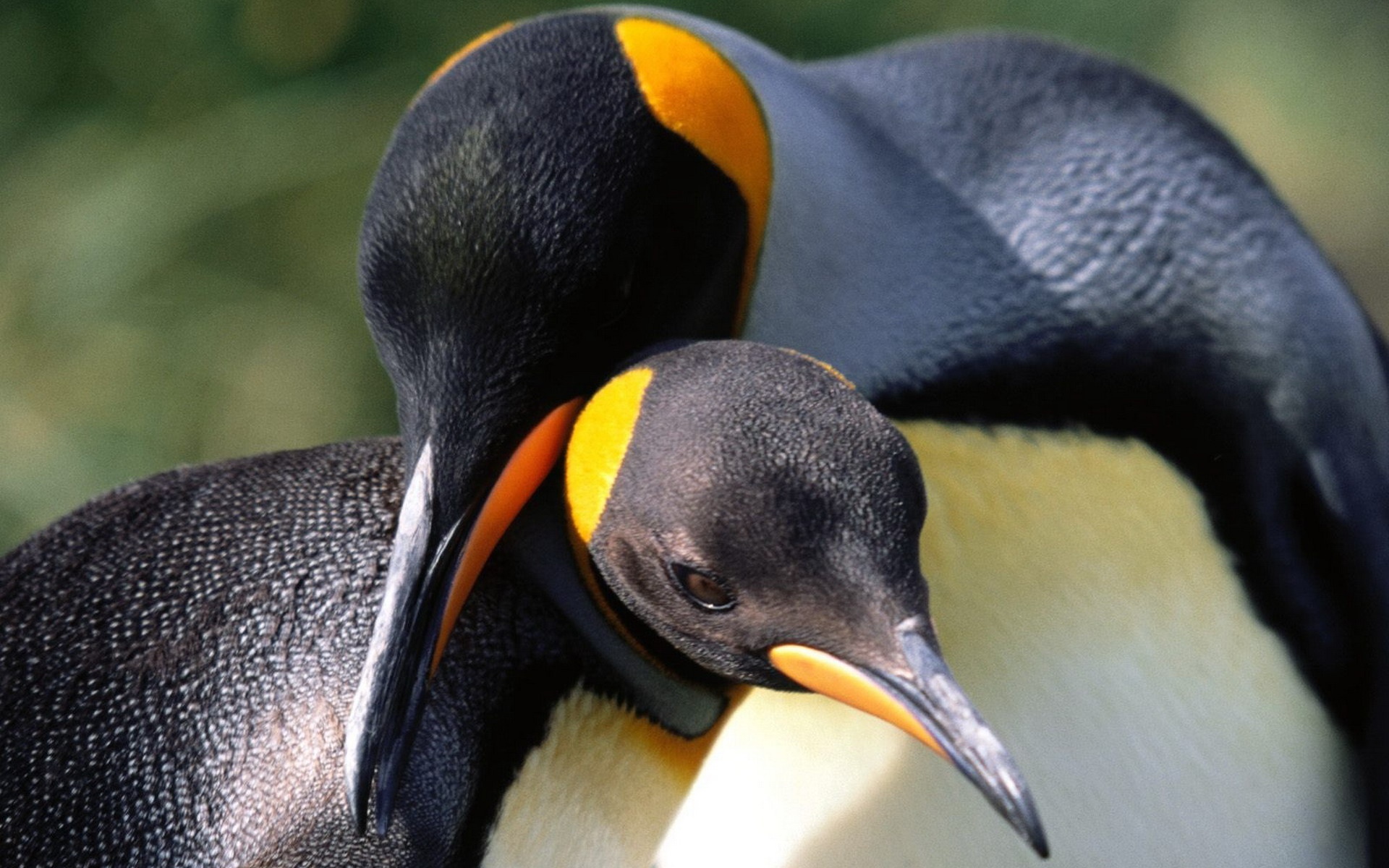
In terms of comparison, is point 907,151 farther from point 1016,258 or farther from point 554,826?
point 554,826

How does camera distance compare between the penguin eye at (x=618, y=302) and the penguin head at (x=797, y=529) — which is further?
the penguin eye at (x=618, y=302)

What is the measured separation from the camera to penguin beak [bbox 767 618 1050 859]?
0.91 metres

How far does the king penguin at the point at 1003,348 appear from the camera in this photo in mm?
1067

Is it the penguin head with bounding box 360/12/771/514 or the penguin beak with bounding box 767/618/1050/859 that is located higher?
the penguin head with bounding box 360/12/771/514

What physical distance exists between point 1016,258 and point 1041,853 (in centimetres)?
64

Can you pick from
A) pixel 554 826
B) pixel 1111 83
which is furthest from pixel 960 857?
pixel 1111 83

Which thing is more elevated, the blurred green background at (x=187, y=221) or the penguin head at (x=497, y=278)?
the penguin head at (x=497, y=278)

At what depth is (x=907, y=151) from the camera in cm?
146

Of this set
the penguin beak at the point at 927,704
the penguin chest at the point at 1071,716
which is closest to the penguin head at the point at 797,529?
the penguin beak at the point at 927,704

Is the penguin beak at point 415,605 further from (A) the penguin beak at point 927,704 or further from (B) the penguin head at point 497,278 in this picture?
(A) the penguin beak at point 927,704

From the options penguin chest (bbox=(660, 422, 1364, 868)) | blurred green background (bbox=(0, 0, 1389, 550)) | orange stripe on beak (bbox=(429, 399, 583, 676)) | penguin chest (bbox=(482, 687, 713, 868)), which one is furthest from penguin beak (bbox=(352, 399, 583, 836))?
blurred green background (bbox=(0, 0, 1389, 550))

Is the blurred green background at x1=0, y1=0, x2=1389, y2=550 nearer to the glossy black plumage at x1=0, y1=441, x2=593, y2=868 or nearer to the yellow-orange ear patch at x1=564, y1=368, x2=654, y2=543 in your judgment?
the glossy black plumage at x1=0, y1=441, x2=593, y2=868

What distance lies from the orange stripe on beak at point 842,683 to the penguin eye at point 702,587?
0.04 meters

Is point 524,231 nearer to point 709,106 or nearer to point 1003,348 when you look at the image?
point 709,106
